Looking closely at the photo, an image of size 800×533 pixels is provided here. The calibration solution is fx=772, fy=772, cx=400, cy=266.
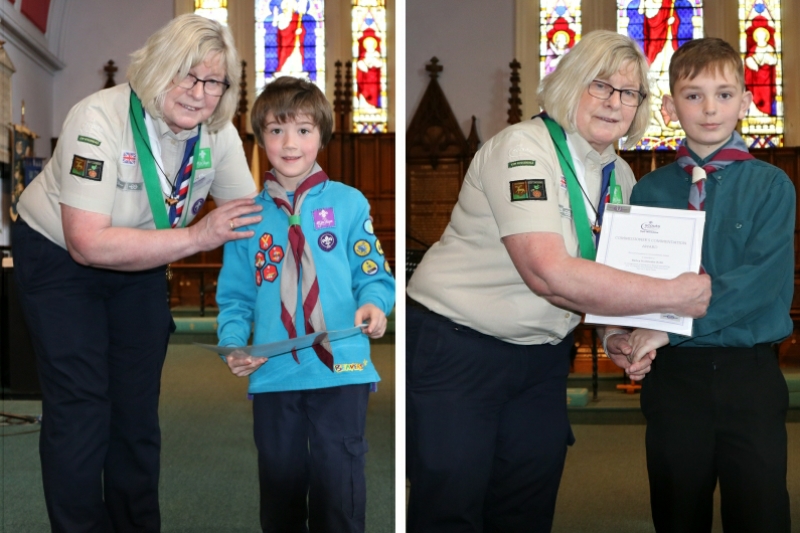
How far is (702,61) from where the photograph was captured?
166 cm

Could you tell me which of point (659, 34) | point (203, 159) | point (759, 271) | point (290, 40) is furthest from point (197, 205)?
point (759, 271)

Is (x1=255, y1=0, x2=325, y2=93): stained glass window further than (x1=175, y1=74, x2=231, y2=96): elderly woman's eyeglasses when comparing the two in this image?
Yes

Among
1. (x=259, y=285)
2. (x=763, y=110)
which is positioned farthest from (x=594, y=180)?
(x=259, y=285)

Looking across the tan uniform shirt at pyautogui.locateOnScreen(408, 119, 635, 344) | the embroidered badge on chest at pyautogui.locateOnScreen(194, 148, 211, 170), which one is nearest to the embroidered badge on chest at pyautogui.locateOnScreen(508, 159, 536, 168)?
the tan uniform shirt at pyautogui.locateOnScreen(408, 119, 635, 344)

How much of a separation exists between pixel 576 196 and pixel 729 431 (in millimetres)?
599

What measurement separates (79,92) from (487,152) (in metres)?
0.93

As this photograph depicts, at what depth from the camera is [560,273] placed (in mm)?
1536

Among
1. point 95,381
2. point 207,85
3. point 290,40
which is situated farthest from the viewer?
point 290,40

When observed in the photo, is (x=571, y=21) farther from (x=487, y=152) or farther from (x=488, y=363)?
(x=488, y=363)

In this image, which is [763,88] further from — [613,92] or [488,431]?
[488,431]

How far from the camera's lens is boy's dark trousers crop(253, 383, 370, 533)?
5.74 feet

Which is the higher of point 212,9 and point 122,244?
point 212,9

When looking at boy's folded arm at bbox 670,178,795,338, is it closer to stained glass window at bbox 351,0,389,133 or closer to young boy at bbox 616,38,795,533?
young boy at bbox 616,38,795,533

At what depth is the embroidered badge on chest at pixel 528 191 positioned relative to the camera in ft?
5.25
